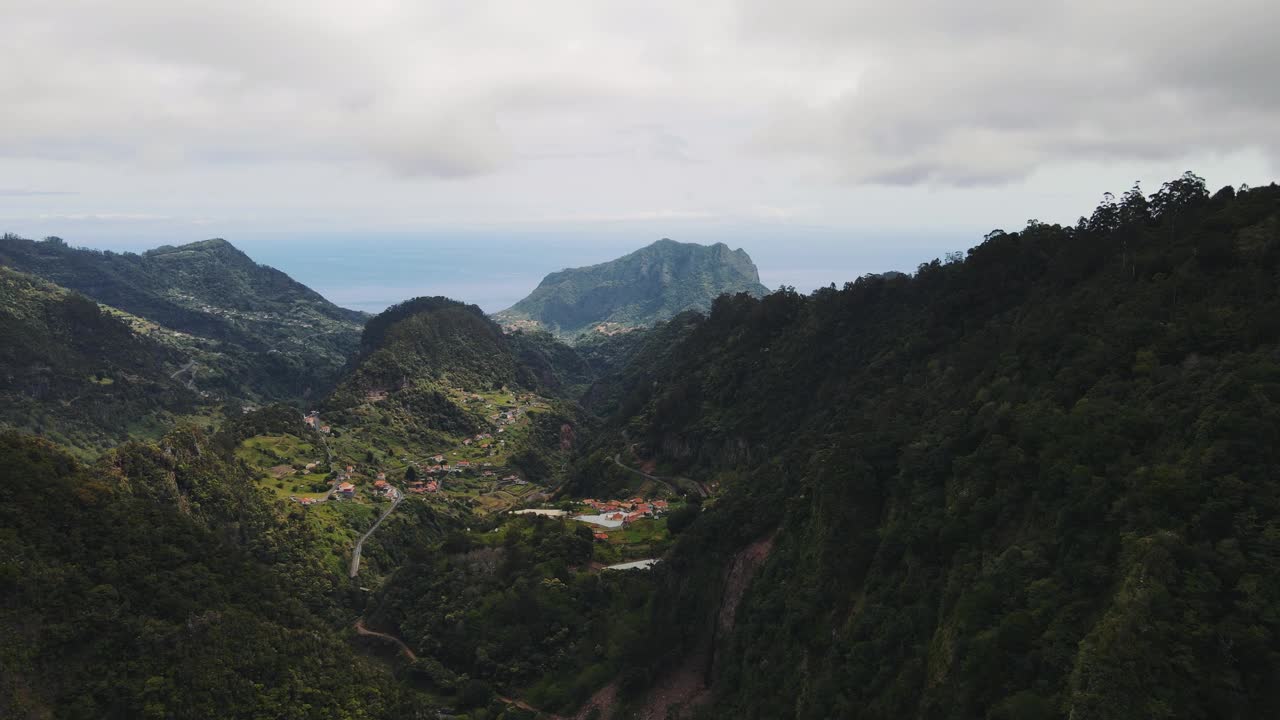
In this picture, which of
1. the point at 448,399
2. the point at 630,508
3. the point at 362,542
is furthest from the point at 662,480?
the point at 448,399

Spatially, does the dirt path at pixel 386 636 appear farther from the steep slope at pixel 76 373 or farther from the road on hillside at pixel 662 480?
the steep slope at pixel 76 373

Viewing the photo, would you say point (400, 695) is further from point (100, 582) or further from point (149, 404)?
point (149, 404)

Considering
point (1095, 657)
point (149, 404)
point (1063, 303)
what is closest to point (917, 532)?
point (1095, 657)

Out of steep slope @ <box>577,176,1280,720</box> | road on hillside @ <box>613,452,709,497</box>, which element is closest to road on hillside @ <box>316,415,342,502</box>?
road on hillside @ <box>613,452,709,497</box>

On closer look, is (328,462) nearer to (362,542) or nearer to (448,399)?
(362,542)

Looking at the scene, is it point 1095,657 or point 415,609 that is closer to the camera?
point 1095,657

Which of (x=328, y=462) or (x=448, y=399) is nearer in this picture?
(x=328, y=462)
